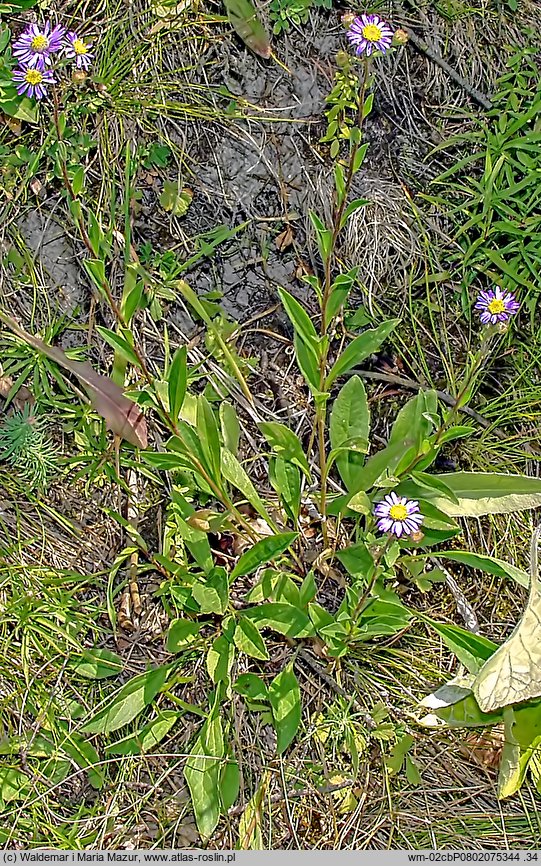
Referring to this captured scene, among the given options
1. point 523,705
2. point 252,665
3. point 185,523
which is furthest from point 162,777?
point 523,705

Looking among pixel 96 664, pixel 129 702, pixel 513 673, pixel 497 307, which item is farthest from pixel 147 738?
pixel 497 307

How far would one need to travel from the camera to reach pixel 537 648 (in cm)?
178

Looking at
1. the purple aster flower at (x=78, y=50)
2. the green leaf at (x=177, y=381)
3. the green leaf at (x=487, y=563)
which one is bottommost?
the green leaf at (x=487, y=563)

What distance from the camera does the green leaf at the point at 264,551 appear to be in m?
1.84

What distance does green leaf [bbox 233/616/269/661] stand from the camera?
1.90 m

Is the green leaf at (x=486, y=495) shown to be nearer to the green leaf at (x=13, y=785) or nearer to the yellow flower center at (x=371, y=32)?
the yellow flower center at (x=371, y=32)

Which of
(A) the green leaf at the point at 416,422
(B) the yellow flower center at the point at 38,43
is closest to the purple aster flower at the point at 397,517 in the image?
(A) the green leaf at the point at 416,422

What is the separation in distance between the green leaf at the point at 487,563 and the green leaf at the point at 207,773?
2.38 feet

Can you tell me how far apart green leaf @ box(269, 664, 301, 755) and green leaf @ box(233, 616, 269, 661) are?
0.14 m

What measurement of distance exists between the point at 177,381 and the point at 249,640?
0.66 meters

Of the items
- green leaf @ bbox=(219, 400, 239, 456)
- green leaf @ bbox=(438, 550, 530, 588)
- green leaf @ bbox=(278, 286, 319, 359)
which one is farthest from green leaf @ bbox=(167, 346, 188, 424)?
green leaf @ bbox=(438, 550, 530, 588)

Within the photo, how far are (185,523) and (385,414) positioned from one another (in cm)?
68

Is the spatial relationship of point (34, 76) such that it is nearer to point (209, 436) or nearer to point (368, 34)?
point (368, 34)

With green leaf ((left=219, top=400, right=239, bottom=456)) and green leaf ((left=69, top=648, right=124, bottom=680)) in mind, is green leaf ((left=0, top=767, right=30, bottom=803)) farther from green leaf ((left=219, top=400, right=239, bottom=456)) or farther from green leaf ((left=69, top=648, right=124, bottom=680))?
green leaf ((left=219, top=400, right=239, bottom=456))
